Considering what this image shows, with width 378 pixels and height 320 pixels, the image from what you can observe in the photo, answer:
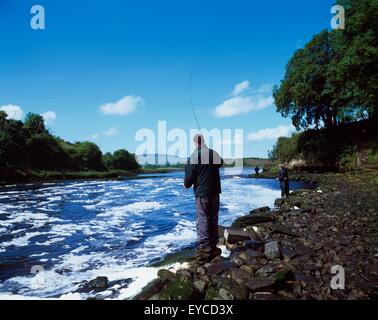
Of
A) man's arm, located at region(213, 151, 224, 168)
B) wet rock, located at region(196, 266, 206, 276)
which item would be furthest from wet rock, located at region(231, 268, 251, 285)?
man's arm, located at region(213, 151, 224, 168)

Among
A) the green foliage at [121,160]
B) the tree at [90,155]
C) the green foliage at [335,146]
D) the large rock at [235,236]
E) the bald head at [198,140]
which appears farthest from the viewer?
the green foliage at [121,160]

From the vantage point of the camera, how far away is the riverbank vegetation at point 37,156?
5622 centimetres

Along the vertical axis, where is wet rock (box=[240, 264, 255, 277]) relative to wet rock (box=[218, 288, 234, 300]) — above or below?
above

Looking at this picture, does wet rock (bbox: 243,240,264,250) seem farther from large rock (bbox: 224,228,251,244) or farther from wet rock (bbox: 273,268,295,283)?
wet rock (bbox: 273,268,295,283)

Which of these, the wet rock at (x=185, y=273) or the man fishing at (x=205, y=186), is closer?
the wet rock at (x=185, y=273)

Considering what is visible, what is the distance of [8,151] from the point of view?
57.3m

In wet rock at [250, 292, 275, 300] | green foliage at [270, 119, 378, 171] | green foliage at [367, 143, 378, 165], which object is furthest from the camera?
green foliage at [270, 119, 378, 171]

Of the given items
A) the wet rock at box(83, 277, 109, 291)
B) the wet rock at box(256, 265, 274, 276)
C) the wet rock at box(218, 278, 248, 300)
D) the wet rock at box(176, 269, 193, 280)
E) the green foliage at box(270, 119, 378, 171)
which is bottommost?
the wet rock at box(83, 277, 109, 291)

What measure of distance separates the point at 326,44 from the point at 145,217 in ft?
134

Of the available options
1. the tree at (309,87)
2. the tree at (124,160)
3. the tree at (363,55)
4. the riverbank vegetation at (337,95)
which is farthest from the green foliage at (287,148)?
the tree at (124,160)

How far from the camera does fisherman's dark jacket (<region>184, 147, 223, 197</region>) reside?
622 centimetres

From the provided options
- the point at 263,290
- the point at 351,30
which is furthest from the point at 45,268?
the point at 351,30

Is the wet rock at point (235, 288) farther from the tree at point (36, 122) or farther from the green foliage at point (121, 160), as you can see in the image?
the green foliage at point (121, 160)

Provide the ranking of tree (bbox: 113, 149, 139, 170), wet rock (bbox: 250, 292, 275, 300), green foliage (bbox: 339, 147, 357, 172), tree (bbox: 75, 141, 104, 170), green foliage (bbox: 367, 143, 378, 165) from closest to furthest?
wet rock (bbox: 250, 292, 275, 300)
green foliage (bbox: 367, 143, 378, 165)
green foliage (bbox: 339, 147, 357, 172)
tree (bbox: 75, 141, 104, 170)
tree (bbox: 113, 149, 139, 170)
